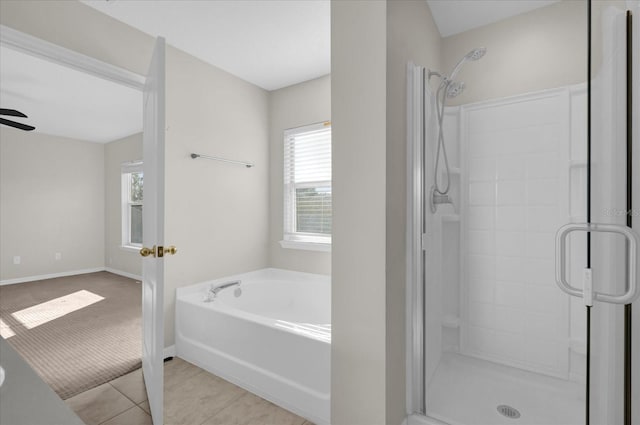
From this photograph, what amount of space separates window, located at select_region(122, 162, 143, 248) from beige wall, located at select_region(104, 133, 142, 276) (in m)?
0.13

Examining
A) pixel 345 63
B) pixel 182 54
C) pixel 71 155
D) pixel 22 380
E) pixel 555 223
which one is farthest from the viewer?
pixel 71 155

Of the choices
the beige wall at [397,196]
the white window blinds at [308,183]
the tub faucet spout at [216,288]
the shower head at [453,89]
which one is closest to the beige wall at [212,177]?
the tub faucet spout at [216,288]

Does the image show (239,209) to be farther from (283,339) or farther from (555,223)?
(555,223)

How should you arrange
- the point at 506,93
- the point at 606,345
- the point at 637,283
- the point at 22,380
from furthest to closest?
the point at 506,93 < the point at 606,345 < the point at 637,283 < the point at 22,380

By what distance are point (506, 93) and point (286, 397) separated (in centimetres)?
250

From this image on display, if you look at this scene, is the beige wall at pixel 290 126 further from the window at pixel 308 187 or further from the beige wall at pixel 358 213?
the beige wall at pixel 358 213

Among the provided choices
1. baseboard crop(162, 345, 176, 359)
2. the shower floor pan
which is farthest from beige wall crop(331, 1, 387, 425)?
baseboard crop(162, 345, 176, 359)

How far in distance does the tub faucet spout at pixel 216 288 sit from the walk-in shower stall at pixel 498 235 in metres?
1.59

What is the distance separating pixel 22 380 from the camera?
1.52ft

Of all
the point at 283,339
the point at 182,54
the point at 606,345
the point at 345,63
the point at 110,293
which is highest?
the point at 182,54

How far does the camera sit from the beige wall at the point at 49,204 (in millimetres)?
4824

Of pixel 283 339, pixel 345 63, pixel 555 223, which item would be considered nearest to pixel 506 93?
pixel 555 223

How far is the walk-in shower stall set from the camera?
1.56 meters

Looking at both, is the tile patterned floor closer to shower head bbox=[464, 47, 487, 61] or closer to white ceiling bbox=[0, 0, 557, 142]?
shower head bbox=[464, 47, 487, 61]
